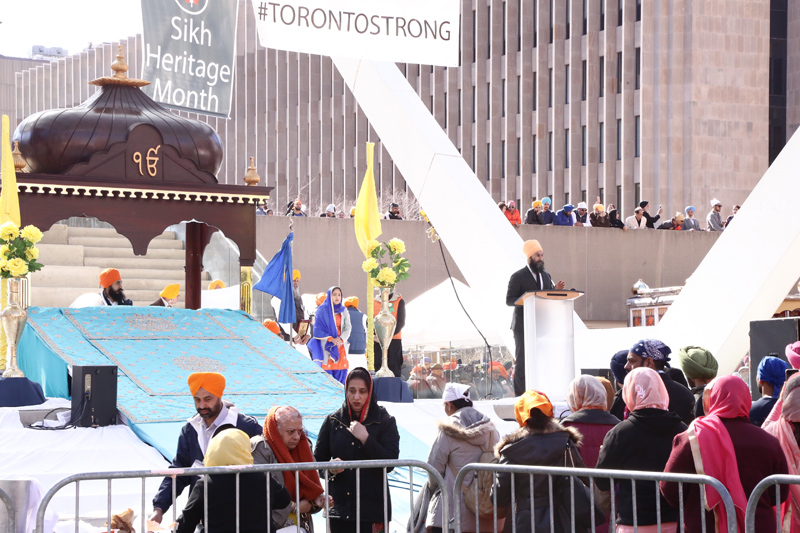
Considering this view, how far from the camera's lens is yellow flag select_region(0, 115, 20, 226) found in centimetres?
1310

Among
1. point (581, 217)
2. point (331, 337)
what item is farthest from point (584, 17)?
point (331, 337)

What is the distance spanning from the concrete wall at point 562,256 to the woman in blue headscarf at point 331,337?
9878mm

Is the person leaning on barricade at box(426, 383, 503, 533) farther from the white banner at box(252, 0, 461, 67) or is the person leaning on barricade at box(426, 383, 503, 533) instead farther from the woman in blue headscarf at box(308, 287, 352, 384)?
the woman in blue headscarf at box(308, 287, 352, 384)

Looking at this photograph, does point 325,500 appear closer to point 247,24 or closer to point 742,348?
point 742,348

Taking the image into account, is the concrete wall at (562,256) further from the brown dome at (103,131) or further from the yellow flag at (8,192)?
the yellow flag at (8,192)

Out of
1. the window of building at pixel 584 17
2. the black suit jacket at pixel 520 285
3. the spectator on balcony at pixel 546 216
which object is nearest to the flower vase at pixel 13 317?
the black suit jacket at pixel 520 285

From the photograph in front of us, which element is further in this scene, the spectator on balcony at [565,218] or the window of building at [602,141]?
the window of building at [602,141]

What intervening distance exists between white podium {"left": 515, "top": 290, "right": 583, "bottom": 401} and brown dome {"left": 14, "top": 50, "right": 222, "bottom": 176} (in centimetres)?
511

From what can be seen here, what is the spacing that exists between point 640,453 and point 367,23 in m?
9.22

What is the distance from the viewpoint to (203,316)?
14742 millimetres

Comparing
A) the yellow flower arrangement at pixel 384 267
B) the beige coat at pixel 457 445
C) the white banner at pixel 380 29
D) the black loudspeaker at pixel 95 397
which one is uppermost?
the white banner at pixel 380 29

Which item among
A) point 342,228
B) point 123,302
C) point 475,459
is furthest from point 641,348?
point 342,228

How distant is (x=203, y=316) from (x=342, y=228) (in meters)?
11.6

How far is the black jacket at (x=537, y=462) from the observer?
226 inches
